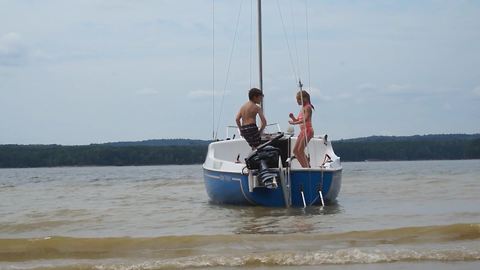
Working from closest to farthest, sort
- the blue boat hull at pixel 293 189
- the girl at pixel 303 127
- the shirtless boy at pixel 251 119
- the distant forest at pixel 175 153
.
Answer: the blue boat hull at pixel 293 189 → the shirtless boy at pixel 251 119 → the girl at pixel 303 127 → the distant forest at pixel 175 153

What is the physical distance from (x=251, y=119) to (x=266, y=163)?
1.27 metres

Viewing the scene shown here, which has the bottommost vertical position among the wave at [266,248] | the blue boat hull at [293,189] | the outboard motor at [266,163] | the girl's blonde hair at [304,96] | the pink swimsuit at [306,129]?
the wave at [266,248]

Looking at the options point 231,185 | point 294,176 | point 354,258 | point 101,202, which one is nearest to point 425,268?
point 354,258

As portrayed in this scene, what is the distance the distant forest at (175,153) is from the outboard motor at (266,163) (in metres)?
52.2

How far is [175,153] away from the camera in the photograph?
75812 millimetres

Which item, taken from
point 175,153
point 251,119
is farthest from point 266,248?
point 175,153

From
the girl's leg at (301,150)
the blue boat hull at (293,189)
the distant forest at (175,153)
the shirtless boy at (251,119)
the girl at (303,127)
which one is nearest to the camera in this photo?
the blue boat hull at (293,189)

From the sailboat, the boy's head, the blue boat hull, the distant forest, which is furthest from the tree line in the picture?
the boy's head

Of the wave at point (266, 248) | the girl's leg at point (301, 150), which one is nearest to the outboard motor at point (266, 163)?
the girl's leg at point (301, 150)

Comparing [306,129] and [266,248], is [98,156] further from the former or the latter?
[266,248]

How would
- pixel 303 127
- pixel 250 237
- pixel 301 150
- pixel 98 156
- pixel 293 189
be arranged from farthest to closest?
pixel 98 156 → pixel 301 150 → pixel 303 127 → pixel 293 189 → pixel 250 237

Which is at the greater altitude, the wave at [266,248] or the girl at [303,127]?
the girl at [303,127]

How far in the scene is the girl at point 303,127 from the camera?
14.3 meters

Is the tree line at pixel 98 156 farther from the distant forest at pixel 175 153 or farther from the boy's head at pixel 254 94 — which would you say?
the boy's head at pixel 254 94
